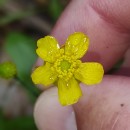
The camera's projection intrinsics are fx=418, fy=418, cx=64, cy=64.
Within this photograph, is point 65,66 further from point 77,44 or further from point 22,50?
point 22,50

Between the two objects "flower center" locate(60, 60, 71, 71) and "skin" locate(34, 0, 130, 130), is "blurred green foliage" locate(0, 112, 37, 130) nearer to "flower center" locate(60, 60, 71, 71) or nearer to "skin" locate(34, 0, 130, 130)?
"skin" locate(34, 0, 130, 130)

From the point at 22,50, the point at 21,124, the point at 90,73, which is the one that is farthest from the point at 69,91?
the point at 22,50

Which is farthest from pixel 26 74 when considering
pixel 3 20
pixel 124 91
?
pixel 124 91

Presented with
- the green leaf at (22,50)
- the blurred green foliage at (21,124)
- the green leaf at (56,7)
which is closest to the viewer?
the blurred green foliage at (21,124)

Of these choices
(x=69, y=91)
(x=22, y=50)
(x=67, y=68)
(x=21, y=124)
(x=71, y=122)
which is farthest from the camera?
(x=22, y=50)

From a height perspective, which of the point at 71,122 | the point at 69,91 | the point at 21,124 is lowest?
the point at 21,124

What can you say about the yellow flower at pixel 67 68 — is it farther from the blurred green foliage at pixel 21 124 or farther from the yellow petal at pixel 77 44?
the blurred green foliage at pixel 21 124

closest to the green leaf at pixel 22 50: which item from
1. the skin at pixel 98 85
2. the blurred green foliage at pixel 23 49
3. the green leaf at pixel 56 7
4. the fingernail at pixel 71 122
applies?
the blurred green foliage at pixel 23 49

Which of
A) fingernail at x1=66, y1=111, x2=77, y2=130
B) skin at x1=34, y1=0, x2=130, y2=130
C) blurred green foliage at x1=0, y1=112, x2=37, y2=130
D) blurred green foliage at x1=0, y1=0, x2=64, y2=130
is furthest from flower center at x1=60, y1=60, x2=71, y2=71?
blurred green foliage at x1=0, y1=112, x2=37, y2=130
